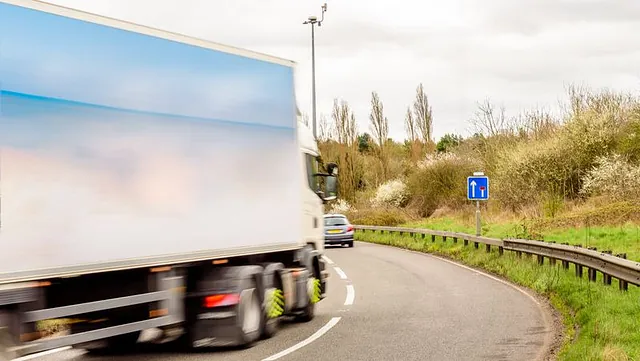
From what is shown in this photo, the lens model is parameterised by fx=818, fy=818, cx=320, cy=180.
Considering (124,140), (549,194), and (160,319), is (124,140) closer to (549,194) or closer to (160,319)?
(160,319)

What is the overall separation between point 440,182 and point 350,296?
33.4 metres

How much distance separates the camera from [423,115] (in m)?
68.3

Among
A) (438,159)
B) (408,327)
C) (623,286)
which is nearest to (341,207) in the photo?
(438,159)

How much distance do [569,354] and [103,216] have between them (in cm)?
479

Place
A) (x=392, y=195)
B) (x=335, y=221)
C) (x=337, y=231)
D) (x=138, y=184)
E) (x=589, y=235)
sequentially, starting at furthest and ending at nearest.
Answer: (x=392, y=195) < (x=335, y=221) < (x=337, y=231) < (x=589, y=235) < (x=138, y=184)

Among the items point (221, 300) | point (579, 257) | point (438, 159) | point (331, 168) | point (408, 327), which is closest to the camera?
point (221, 300)

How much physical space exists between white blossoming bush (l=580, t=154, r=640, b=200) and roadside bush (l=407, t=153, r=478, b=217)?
381 inches

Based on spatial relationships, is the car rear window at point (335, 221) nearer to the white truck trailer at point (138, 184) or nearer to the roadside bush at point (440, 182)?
the roadside bush at point (440, 182)

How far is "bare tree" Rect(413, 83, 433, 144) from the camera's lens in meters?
67.4

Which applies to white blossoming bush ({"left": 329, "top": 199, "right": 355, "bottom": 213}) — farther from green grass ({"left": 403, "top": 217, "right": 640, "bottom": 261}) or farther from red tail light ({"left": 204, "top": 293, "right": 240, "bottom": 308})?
red tail light ({"left": 204, "top": 293, "right": 240, "bottom": 308})

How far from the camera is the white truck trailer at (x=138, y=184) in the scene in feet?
22.7

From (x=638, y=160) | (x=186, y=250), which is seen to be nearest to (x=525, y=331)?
(x=186, y=250)

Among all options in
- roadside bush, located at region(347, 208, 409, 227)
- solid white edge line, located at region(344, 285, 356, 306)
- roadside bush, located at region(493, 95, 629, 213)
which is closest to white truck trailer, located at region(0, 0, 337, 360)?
solid white edge line, located at region(344, 285, 356, 306)

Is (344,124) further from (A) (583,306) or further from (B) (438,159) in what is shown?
(A) (583,306)
